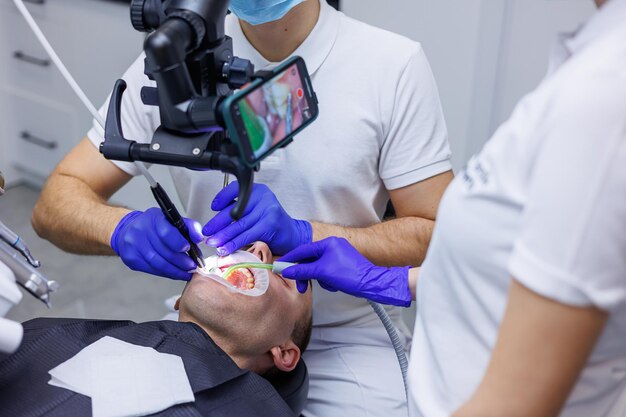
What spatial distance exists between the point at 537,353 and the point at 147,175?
684 mm

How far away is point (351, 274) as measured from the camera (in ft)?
4.25

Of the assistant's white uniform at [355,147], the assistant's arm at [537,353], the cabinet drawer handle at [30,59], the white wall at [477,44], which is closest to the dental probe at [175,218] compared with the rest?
the assistant's white uniform at [355,147]

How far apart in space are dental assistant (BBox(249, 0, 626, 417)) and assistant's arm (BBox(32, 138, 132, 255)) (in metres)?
0.93

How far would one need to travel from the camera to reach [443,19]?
2.04 metres

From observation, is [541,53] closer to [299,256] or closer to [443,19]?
[443,19]

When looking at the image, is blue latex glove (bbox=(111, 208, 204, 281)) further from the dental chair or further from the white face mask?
the white face mask

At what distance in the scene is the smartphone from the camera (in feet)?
2.99

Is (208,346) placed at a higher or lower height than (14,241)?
lower

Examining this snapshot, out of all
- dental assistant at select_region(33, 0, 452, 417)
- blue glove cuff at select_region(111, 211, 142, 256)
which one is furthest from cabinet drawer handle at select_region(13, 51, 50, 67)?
blue glove cuff at select_region(111, 211, 142, 256)

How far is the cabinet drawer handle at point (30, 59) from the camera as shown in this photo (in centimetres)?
310

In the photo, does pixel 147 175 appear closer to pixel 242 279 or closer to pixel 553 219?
pixel 242 279

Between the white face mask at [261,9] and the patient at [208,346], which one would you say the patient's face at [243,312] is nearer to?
the patient at [208,346]

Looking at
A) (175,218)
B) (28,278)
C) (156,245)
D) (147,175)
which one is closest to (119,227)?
(156,245)

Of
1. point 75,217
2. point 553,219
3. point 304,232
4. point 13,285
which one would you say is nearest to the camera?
point 553,219
